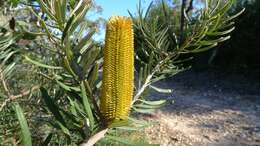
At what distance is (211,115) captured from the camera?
7312 millimetres

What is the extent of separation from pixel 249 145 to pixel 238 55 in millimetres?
6649

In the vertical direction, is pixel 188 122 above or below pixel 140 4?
below

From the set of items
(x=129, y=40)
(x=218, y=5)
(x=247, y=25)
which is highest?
(x=247, y=25)

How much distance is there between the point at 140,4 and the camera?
1.09 meters

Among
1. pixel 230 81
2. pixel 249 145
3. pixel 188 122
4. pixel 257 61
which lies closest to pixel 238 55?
pixel 257 61

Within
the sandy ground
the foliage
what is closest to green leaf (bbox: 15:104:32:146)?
the foliage

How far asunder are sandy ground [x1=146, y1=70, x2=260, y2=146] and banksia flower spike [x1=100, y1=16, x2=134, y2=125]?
499 centimetres

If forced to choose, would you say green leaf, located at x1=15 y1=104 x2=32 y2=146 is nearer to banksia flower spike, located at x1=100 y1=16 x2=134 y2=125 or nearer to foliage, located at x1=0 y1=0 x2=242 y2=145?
foliage, located at x1=0 y1=0 x2=242 y2=145

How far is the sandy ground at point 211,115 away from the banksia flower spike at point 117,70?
4.99 meters

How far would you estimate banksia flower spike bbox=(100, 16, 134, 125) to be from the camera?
23.0 inches

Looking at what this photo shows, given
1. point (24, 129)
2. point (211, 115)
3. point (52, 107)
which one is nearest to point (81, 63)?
point (52, 107)

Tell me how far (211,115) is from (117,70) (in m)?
6.92

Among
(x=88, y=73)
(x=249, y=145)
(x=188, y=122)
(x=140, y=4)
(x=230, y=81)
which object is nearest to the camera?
(x=88, y=73)

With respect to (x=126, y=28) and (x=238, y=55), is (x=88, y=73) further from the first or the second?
(x=238, y=55)
